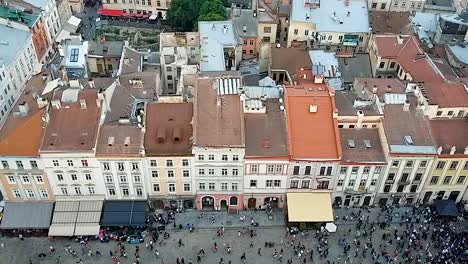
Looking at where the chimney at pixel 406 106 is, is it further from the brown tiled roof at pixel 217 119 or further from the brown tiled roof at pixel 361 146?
the brown tiled roof at pixel 217 119

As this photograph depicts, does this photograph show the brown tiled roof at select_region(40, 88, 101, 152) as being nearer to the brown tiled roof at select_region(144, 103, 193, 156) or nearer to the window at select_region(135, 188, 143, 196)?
the brown tiled roof at select_region(144, 103, 193, 156)

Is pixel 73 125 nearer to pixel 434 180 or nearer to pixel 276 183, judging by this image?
pixel 276 183

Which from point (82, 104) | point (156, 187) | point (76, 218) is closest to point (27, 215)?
point (76, 218)

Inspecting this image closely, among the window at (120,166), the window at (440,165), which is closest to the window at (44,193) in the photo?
the window at (120,166)

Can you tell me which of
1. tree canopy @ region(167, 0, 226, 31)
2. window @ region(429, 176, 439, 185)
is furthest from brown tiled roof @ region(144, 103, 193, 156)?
window @ region(429, 176, 439, 185)

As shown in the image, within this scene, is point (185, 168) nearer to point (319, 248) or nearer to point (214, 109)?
point (214, 109)

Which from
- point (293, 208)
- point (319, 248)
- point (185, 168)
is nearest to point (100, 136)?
point (185, 168)
